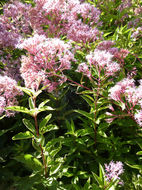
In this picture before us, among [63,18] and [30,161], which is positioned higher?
[63,18]

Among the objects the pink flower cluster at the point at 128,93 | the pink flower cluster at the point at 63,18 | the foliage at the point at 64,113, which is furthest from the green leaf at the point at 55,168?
the pink flower cluster at the point at 63,18

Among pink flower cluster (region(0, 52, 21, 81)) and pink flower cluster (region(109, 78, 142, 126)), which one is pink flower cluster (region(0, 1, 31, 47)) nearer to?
pink flower cluster (region(0, 52, 21, 81))

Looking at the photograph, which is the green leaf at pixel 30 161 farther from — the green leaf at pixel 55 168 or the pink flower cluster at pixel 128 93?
the pink flower cluster at pixel 128 93

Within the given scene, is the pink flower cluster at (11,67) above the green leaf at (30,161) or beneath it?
above

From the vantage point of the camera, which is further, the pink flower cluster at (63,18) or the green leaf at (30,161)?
the pink flower cluster at (63,18)

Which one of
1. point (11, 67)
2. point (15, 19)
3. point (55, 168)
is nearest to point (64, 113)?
point (55, 168)

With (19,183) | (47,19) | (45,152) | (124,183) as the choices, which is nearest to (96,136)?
(124,183)

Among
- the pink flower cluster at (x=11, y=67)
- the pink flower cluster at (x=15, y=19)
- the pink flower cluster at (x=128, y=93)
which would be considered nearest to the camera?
the pink flower cluster at (x=128, y=93)

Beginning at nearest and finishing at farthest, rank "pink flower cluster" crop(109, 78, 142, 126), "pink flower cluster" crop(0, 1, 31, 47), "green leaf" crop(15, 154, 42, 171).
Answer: "green leaf" crop(15, 154, 42, 171) < "pink flower cluster" crop(109, 78, 142, 126) < "pink flower cluster" crop(0, 1, 31, 47)

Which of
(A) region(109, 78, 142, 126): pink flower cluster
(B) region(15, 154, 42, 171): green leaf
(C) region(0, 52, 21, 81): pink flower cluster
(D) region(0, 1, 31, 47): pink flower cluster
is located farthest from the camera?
(D) region(0, 1, 31, 47): pink flower cluster

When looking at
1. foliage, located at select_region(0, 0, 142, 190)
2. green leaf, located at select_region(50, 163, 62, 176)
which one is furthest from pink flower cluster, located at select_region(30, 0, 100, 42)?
green leaf, located at select_region(50, 163, 62, 176)

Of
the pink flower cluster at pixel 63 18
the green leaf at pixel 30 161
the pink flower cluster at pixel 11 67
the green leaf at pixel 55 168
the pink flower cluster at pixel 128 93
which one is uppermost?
the pink flower cluster at pixel 63 18

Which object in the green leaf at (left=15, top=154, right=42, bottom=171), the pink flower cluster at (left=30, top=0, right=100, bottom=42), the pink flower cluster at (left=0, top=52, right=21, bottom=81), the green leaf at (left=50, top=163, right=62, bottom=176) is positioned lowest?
the green leaf at (left=50, top=163, right=62, bottom=176)

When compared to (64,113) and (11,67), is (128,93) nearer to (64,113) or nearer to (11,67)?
(64,113)
